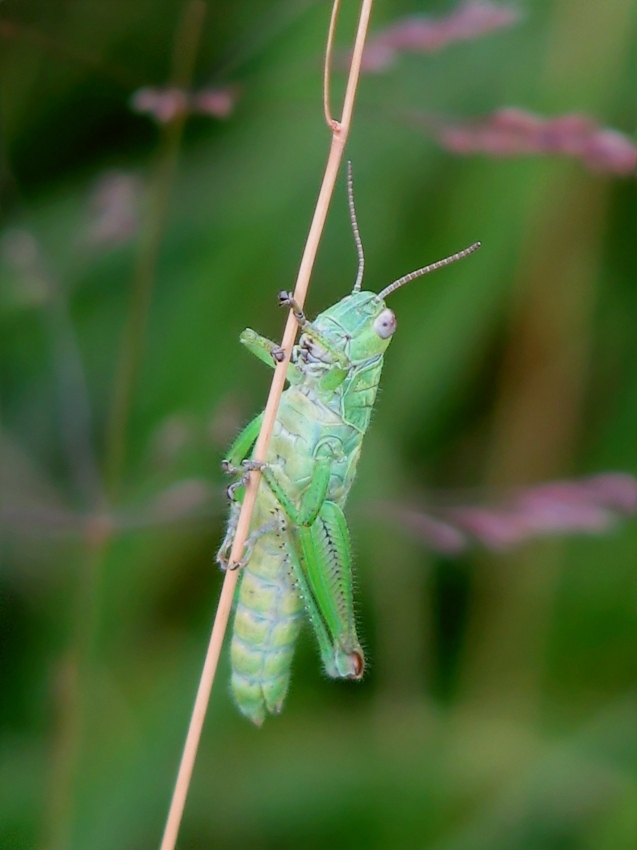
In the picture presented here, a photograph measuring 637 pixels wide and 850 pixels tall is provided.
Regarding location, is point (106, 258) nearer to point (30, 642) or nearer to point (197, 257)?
point (197, 257)

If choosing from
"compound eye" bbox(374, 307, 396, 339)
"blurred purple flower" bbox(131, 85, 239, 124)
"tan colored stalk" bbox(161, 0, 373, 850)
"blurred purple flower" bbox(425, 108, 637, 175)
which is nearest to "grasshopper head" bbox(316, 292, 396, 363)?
"compound eye" bbox(374, 307, 396, 339)

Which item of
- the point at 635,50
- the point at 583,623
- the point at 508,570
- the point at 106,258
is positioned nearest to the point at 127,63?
the point at 106,258

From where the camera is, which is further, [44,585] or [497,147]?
[44,585]

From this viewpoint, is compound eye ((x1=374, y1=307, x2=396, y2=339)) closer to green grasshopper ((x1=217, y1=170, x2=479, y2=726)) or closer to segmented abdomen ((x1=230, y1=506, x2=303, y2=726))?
green grasshopper ((x1=217, y1=170, x2=479, y2=726))

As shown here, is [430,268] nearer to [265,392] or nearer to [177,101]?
[177,101]

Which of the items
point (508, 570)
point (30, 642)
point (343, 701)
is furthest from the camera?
point (508, 570)

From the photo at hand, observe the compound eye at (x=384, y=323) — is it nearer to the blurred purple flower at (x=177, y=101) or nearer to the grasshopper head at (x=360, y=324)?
the grasshopper head at (x=360, y=324)
